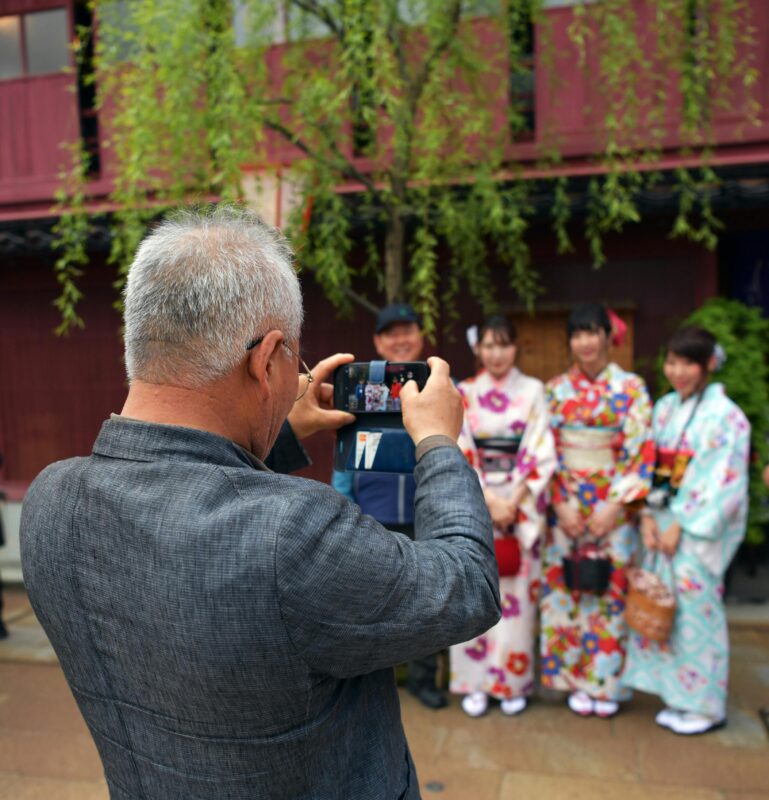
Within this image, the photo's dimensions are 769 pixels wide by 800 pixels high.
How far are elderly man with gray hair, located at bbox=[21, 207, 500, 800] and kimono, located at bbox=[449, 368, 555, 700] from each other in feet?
8.76

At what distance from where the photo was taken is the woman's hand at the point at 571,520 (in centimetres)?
371

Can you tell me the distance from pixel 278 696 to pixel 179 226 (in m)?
0.71

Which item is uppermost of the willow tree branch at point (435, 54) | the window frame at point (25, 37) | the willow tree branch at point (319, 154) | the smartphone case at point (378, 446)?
the window frame at point (25, 37)

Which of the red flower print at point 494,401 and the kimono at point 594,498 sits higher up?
the red flower print at point 494,401

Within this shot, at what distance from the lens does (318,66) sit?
16.1 ft

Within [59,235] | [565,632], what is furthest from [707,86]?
[59,235]

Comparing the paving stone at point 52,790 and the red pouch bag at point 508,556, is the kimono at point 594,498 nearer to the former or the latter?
the red pouch bag at point 508,556

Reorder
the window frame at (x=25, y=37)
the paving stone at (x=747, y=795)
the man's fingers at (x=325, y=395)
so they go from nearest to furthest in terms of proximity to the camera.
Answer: the man's fingers at (x=325, y=395)
the paving stone at (x=747, y=795)
the window frame at (x=25, y=37)

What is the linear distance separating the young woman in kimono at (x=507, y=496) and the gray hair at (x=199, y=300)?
2.75m

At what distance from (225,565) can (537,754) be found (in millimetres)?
2962

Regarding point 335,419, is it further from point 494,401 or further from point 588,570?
point 588,570

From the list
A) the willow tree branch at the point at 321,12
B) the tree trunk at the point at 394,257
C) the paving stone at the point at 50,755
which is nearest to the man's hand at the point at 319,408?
the paving stone at the point at 50,755

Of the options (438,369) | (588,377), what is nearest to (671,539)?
(588,377)

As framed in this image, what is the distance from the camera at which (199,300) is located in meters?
1.01
